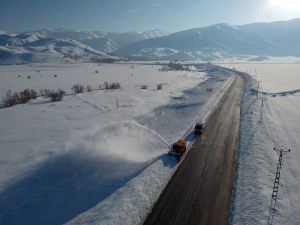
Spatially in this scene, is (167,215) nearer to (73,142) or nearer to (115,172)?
(115,172)

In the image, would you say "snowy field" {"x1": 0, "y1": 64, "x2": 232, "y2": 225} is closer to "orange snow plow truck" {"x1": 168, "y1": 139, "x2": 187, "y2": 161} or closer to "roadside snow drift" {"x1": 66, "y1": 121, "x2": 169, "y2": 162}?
"roadside snow drift" {"x1": 66, "y1": 121, "x2": 169, "y2": 162}

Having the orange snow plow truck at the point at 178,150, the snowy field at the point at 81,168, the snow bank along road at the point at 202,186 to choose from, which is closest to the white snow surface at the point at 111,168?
the snowy field at the point at 81,168

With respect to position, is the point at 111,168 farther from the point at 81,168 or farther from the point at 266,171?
the point at 266,171

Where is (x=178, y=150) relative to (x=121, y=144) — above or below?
below

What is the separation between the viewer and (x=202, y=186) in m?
21.5

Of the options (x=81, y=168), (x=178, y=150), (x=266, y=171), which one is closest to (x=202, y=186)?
(x=178, y=150)

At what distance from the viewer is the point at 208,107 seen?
52.3 metres

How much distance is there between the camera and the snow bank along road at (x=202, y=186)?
17.5 m

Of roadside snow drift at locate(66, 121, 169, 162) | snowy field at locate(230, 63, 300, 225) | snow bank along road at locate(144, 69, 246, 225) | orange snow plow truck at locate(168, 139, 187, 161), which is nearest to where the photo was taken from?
snowy field at locate(230, 63, 300, 225)

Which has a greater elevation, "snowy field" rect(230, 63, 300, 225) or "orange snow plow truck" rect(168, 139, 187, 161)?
"orange snow plow truck" rect(168, 139, 187, 161)

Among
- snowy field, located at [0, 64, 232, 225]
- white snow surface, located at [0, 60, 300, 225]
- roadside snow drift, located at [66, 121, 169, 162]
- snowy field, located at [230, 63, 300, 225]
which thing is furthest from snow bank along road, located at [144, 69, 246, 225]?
roadside snow drift, located at [66, 121, 169, 162]

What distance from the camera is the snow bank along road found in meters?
17.5

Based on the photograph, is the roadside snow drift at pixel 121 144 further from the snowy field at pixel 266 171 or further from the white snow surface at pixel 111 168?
the snowy field at pixel 266 171

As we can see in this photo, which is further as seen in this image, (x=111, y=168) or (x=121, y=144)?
(x=121, y=144)
